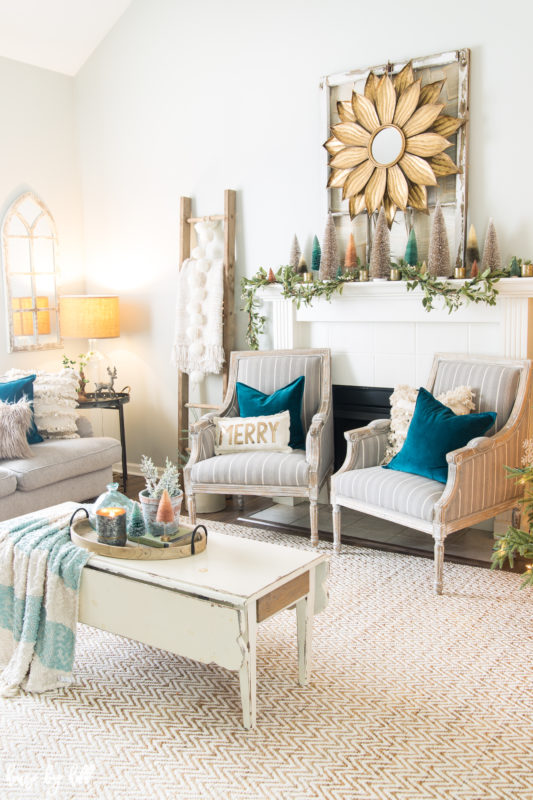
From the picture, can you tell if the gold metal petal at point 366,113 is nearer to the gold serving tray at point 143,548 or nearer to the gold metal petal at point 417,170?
Result: the gold metal petal at point 417,170

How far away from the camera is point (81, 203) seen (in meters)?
5.73

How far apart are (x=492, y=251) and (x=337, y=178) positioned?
1.04 metres

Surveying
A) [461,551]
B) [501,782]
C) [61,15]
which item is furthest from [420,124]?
[501,782]

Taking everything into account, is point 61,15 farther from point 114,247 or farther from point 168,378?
point 168,378

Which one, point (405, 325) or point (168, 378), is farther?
point (168, 378)

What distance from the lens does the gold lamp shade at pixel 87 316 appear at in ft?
17.1

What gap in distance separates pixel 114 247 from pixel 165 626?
3.73m

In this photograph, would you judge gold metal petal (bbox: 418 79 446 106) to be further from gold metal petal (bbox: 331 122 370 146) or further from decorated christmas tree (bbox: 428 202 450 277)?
decorated christmas tree (bbox: 428 202 450 277)

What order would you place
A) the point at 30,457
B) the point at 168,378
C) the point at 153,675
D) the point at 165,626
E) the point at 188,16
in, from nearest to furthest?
the point at 165,626 → the point at 153,675 → the point at 30,457 → the point at 188,16 → the point at 168,378

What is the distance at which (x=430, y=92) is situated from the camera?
13.3 ft

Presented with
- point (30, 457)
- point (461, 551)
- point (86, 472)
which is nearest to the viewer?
point (461, 551)

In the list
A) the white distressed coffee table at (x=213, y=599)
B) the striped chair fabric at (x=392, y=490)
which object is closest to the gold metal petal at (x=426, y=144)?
the striped chair fabric at (x=392, y=490)

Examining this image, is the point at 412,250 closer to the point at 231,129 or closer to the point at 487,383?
the point at 487,383

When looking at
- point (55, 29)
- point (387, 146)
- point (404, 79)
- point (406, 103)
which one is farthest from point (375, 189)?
→ point (55, 29)
